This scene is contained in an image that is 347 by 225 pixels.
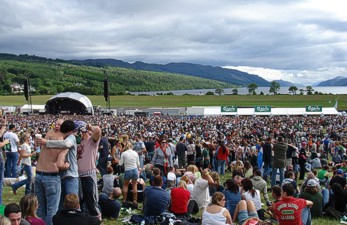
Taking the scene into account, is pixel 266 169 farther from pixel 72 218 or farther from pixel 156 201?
pixel 72 218

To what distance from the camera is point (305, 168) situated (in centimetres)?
1441

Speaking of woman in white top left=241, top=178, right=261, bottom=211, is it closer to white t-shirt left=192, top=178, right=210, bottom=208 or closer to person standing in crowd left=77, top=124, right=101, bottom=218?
white t-shirt left=192, top=178, right=210, bottom=208

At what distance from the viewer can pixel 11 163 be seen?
1018cm

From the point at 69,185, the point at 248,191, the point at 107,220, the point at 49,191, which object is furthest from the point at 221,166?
the point at 49,191

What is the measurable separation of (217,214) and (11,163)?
6.83m

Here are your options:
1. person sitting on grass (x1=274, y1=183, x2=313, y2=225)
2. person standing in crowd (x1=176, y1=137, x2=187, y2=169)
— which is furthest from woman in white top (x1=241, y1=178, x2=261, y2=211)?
person standing in crowd (x1=176, y1=137, x2=187, y2=169)

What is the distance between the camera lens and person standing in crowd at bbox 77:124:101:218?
226 inches

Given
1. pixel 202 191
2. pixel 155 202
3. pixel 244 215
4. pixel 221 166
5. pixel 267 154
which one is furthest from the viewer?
pixel 221 166

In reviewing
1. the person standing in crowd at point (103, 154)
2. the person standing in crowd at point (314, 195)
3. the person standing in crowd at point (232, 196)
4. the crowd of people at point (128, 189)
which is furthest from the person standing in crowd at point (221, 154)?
the person standing in crowd at point (232, 196)

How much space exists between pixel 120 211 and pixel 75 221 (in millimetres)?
3541

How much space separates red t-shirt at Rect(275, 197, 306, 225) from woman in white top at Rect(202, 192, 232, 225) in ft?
2.35

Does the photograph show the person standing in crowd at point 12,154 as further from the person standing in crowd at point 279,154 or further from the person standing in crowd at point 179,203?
the person standing in crowd at point 279,154

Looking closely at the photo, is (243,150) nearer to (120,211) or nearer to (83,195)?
(120,211)

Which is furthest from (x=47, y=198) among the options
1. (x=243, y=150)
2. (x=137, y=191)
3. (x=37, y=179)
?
(x=243, y=150)
